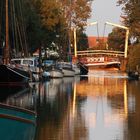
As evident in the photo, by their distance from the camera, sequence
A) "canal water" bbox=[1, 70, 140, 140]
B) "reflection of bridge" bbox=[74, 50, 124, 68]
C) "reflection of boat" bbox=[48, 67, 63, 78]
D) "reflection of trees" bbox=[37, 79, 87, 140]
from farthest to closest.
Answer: "reflection of bridge" bbox=[74, 50, 124, 68], "reflection of boat" bbox=[48, 67, 63, 78], "canal water" bbox=[1, 70, 140, 140], "reflection of trees" bbox=[37, 79, 87, 140]

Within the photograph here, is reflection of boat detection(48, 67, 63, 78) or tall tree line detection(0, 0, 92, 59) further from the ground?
tall tree line detection(0, 0, 92, 59)

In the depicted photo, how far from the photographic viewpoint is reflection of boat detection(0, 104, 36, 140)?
924cm

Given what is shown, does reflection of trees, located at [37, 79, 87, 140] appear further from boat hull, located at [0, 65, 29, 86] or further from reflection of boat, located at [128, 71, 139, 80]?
reflection of boat, located at [128, 71, 139, 80]

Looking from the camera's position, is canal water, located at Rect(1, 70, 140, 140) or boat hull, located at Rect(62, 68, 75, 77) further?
boat hull, located at Rect(62, 68, 75, 77)

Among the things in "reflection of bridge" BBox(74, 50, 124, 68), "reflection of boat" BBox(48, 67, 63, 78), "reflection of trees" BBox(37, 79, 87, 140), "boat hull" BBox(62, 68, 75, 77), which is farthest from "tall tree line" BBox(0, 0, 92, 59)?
"reflection of trees" BBox(37, 79, 87, 140)

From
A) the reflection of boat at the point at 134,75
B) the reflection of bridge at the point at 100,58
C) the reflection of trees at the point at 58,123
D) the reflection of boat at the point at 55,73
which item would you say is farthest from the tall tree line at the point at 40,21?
the reflection of trees at the point at 58,123

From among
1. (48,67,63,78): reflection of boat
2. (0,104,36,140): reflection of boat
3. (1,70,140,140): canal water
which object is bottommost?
(48,67,63,78): reflection of boat

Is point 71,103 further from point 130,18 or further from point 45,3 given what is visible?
point 130,18

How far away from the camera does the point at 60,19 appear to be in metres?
79.8

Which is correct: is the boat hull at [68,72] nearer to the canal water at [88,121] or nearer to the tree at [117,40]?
the canal water at [88,121]

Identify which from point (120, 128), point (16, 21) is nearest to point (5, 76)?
point (16, 21)

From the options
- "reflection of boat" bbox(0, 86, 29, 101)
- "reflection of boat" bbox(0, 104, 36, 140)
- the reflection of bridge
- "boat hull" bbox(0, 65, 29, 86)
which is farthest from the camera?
the reflection of bridge

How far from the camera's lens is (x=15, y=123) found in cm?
967

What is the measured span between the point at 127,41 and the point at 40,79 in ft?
231
